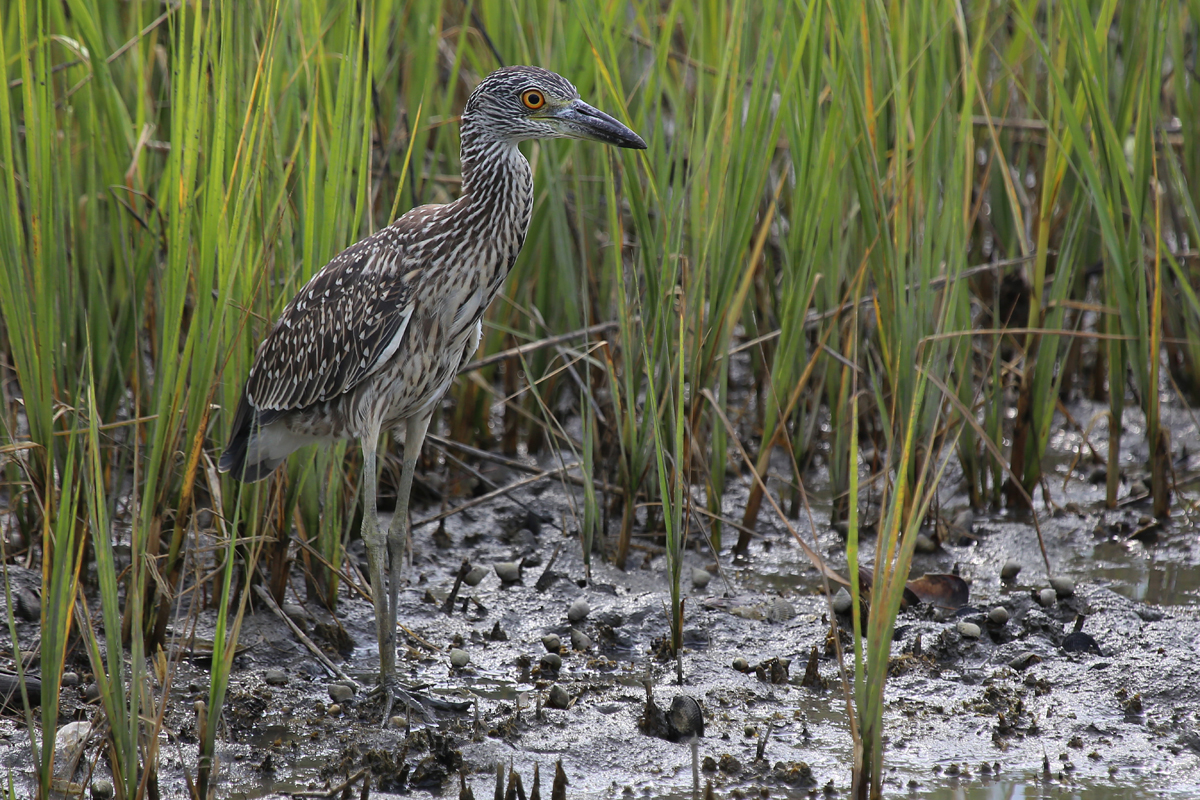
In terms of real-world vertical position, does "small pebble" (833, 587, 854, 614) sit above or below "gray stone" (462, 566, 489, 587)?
above

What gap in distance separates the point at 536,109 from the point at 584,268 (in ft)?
3.55

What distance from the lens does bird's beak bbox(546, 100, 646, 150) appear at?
3576mm

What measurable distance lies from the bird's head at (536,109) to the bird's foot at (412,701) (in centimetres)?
185

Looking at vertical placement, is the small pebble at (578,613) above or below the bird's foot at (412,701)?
above

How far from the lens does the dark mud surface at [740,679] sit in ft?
10.5

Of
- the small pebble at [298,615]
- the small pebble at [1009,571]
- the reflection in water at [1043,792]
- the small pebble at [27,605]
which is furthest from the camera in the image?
the small pebble at [1009,571]

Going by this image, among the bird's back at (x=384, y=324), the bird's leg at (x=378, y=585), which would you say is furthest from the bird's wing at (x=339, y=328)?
the bird's leg at (x=378, y=585)

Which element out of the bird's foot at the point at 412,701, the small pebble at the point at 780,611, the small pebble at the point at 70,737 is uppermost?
the small pebble at the point at 780,611

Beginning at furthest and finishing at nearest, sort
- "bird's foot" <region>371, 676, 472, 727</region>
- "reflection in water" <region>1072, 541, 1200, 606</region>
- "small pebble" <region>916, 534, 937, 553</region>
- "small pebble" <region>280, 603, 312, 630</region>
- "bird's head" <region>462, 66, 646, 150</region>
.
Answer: "small pebble" <region>916, 534, 937, 553</region> < "reflection in water" <region>1072, 541, 1200, 606</region> < "small pebble" <region>280, 603, 312, 630</region> < "bird's head" <region>462, 66, 646, 150</region> < "bird's foot" <region>371, 676, 472, 727</region>

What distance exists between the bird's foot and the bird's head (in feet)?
6.08

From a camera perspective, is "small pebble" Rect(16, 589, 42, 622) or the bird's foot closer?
the bird's foot

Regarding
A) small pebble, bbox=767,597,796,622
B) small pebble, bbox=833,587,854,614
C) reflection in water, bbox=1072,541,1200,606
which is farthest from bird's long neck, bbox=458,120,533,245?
reflection in water, bbox=1072,541,1200,606

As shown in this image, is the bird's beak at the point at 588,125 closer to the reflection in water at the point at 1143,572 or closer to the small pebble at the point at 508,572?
the small pebble at the point at 508,572

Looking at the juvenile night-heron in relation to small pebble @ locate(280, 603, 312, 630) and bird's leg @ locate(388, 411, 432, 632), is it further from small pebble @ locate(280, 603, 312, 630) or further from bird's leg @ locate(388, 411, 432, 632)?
small pebble @ locate(280, 603, 312, 630)
